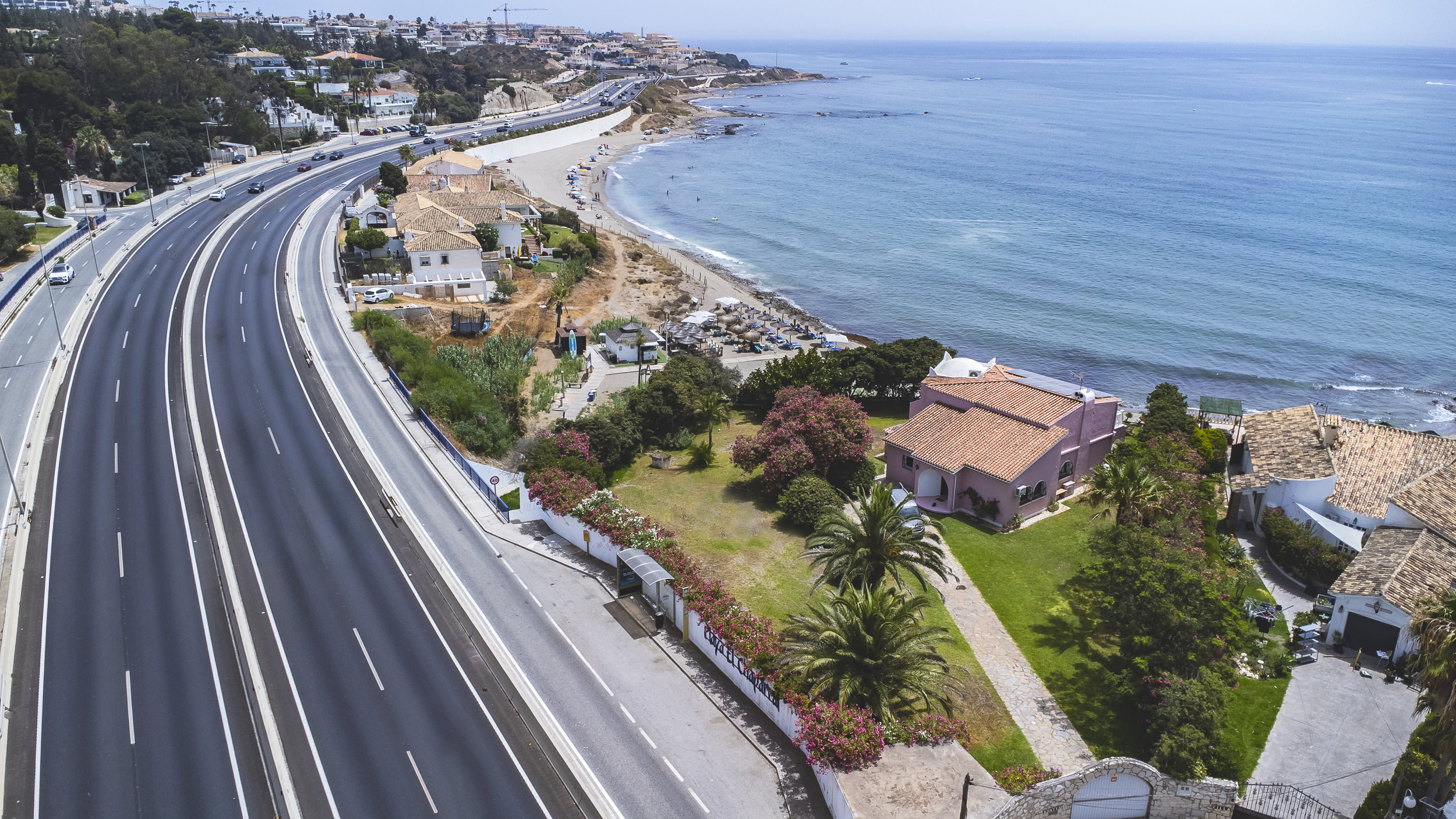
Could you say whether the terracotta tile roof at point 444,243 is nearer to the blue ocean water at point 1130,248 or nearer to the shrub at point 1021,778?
the blue ocean water at point 1130,248

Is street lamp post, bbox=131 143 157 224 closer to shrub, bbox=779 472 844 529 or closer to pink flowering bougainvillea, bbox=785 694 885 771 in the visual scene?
shrub, bbox=779 472 844 529

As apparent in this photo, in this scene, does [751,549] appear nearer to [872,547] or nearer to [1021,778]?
[872,547]

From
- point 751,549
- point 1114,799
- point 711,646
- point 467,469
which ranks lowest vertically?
point 751,549

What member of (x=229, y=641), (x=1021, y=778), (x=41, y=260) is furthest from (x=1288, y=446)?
(x=41, y=260)

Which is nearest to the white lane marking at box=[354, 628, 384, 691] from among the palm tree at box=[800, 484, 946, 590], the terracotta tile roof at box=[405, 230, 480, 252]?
the palm tree at box=[800, 484, 946, 590]

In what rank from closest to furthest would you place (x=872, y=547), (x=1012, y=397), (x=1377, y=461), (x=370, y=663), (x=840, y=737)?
(x=840, y=737)
(x=370, y=663)
(x=872, y=547)
(x=1377, y=461)
(x=1012, y=397)

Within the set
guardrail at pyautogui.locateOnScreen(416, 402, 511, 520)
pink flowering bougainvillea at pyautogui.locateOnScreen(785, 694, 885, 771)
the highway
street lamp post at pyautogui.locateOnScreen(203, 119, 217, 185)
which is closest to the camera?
pink flowering bougainvillea at pyautogui.locateOnScreen(785, 694, 885, 771)

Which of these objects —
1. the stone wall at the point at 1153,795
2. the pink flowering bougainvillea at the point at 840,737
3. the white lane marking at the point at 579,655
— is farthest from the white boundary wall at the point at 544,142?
the stone wall at the point at 1153,795
